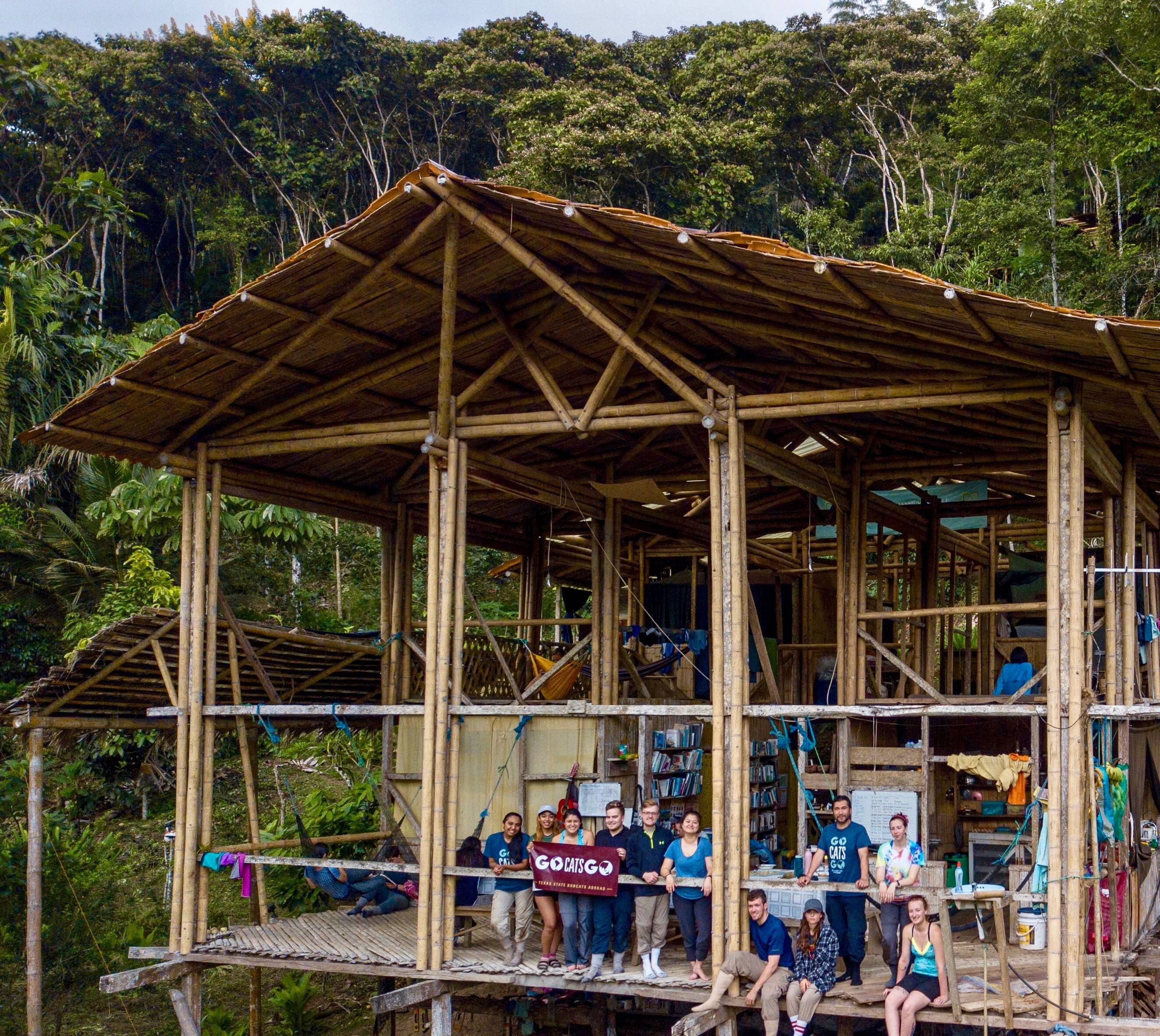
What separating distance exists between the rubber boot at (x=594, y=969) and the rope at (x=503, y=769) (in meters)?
2.06

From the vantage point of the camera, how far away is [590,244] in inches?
356

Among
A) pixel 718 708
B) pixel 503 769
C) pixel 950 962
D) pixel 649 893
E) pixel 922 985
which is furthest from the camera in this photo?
pixel 503 769

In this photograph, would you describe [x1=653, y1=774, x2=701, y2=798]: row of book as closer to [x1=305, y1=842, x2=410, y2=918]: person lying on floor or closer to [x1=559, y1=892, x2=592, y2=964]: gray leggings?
[x1=559, y1=892, x2=592, y2=964]: gray leggings

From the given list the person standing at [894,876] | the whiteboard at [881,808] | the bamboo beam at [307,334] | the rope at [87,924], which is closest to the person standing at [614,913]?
the person standing at [894,876]

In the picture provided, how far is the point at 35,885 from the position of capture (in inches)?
426

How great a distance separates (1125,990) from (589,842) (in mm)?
4120

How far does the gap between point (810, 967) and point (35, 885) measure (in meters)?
6.62

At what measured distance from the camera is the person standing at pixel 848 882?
8.66 m

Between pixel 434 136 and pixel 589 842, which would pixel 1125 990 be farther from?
pixel 434 136

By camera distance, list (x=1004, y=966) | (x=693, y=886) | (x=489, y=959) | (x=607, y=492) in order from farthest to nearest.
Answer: (x=607, y=492)
(x=489, y=959)
(x=693, y=886)
(x=1004, y=966)

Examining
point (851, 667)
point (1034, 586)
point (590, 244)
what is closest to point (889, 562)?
point (1034, 586)

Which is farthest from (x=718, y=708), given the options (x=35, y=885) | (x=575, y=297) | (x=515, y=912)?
(x=35, y=885)

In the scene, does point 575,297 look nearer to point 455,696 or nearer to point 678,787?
point 455,696

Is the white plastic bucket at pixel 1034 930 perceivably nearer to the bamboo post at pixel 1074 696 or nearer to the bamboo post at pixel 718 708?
Answer: the bamboo post at pixel 1074 696
